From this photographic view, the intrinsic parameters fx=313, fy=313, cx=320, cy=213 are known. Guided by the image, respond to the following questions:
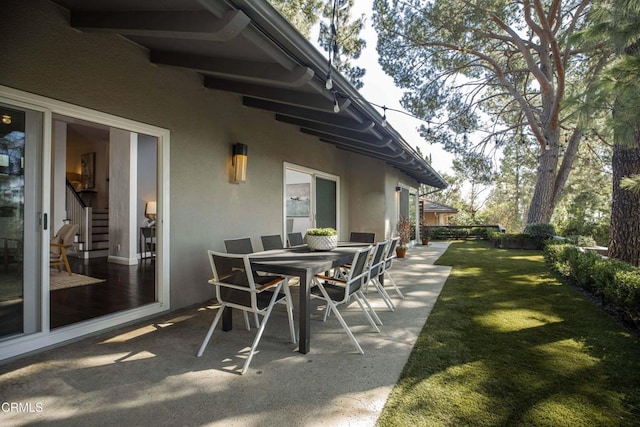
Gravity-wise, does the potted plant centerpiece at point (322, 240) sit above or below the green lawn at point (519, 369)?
above

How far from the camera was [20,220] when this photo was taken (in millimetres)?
2535

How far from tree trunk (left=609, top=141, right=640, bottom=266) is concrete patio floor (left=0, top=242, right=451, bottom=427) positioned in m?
4.55

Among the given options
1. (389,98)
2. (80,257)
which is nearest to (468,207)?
(389,98)

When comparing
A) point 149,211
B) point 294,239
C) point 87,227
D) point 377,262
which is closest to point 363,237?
point 294,239

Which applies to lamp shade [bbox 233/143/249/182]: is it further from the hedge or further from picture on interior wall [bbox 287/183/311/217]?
the hedge

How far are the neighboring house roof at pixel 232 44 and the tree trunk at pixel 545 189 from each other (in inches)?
370

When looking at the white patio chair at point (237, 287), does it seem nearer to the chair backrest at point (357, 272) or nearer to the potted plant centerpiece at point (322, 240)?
the chair backrest at point (357, 272)

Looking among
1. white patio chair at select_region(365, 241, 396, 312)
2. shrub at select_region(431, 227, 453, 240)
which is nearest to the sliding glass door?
white patio chair at select_region(365, 241, 396, 312)

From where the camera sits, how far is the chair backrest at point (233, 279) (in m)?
2.47

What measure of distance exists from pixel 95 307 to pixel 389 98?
11.2m

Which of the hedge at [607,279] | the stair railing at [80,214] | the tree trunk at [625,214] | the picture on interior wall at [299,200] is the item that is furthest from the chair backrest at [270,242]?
the stair railing at [80,214]

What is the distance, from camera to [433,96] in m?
10.9

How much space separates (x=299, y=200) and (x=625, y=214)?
5962 mm

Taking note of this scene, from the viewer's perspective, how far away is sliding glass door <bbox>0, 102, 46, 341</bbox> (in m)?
2.46
